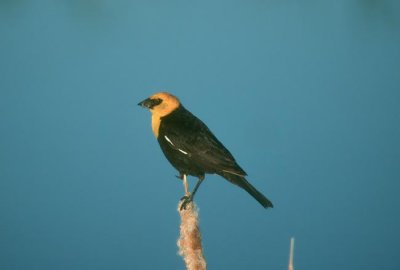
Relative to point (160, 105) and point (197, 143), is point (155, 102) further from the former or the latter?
point (197, 143)

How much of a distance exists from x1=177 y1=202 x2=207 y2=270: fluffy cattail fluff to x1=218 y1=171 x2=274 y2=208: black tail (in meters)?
0.39

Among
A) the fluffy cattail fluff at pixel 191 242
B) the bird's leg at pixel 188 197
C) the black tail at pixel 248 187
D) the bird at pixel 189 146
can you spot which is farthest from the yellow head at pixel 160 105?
the fluffy cattail fluff at pixel 191 242

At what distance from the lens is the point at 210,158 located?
2.29 meters

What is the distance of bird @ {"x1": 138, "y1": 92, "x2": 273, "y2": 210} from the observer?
2.25m

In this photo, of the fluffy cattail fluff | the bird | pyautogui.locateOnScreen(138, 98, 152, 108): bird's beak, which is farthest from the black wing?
the fluffy cattail fluff

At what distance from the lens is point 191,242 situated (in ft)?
5.62

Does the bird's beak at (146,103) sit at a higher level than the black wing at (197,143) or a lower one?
higher

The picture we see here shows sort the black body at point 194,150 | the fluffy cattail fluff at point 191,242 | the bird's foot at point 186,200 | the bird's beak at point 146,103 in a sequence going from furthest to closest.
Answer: the bird's beak at point 146,103, the black body at point 194,150, the bird's foot at point 186,200, the fluffy cattail fluff at point 191,242

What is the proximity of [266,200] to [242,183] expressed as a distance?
165mm

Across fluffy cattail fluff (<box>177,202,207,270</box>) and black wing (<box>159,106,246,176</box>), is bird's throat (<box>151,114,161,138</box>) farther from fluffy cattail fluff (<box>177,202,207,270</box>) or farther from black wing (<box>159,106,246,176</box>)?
fluffy cattail fluff (<box>177,202,207,270</box>)

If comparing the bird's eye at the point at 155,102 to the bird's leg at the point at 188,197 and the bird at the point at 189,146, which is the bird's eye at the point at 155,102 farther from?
the bird's leg at the point at 188,197

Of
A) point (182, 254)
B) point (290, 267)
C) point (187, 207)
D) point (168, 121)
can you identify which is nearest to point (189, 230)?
point (182, 254)

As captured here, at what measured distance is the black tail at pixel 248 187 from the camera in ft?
6.97

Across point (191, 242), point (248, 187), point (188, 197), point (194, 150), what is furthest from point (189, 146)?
point (191, 242)
